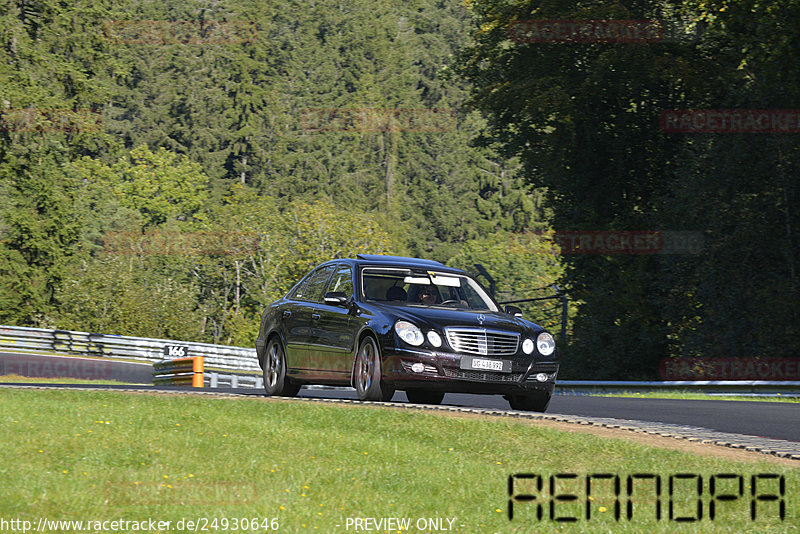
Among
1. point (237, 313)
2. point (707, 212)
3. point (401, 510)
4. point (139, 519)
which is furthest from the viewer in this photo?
point (237, 313)

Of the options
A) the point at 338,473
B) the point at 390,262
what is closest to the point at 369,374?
the point at 390,262

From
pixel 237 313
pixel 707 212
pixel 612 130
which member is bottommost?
pixel 237 313

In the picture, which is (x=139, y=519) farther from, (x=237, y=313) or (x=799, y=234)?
(x=237, y=313)

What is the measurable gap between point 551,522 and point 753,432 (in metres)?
6.65

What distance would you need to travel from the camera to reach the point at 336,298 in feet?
49.3

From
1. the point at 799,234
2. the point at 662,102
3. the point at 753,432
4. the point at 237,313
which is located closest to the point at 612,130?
the point at 662,102

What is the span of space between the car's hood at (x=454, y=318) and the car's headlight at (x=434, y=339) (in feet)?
0.27

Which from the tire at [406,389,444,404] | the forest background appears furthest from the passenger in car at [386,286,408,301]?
the forest background

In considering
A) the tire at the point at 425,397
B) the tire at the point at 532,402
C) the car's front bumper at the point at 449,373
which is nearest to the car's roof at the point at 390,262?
the tire at the point at 532,402

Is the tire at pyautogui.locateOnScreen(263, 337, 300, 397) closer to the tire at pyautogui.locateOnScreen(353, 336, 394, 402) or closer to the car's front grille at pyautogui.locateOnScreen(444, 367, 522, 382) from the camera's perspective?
the tire at pyautogui.locateOnScreen(353, 336, 394, 402)

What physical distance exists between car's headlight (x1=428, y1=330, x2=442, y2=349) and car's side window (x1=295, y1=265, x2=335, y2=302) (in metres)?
2.51

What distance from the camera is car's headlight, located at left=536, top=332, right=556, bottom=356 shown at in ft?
47.9

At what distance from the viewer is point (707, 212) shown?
33.4 metres

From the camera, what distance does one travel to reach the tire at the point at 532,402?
A: 15000 mm
